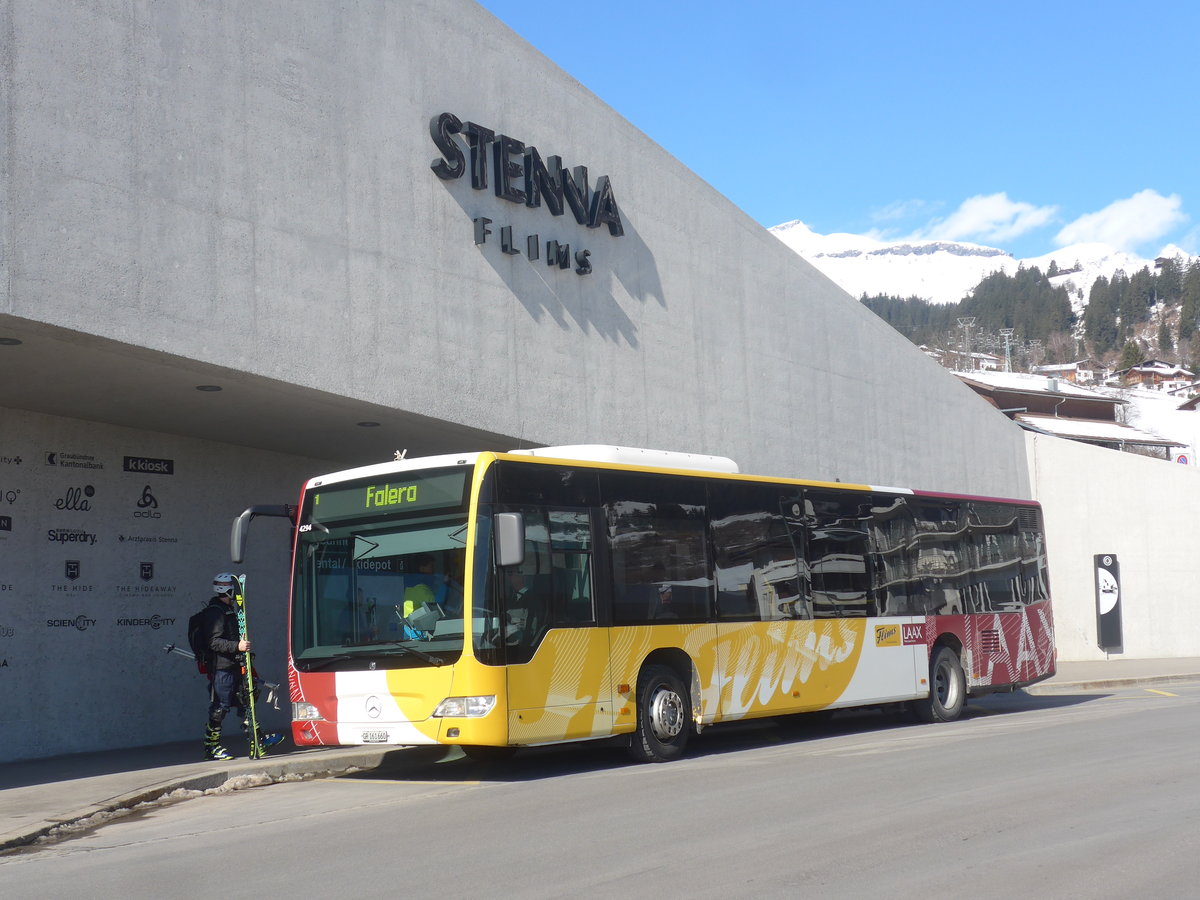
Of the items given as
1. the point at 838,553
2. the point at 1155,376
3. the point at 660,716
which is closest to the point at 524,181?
the point at 838,553

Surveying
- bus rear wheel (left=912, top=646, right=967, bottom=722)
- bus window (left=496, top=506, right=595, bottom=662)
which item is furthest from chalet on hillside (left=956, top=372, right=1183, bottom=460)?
bus window (left=496, top=506, right=595, bottom=662)

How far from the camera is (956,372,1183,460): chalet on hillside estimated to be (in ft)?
234

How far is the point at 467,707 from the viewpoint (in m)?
10.6

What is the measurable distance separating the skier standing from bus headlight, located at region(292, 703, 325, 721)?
151 cm

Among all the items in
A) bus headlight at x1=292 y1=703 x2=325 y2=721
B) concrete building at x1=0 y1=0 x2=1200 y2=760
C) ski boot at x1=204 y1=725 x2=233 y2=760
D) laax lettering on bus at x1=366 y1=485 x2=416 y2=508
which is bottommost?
ski boot at x1=204 y1=725 x2=233 y2=760

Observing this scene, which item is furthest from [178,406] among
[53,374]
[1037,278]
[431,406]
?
[1037,278]

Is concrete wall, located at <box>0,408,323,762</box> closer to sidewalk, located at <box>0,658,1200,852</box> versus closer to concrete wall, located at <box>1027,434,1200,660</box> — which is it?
sidewalk, located at <box>0,658,1200,852</box>

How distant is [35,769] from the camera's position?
12.9 meters

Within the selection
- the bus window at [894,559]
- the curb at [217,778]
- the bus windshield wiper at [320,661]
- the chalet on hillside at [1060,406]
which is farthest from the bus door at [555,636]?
the chalet on hillside at [1060,406]

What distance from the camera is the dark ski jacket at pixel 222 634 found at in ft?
42.7

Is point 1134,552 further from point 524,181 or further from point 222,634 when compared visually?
point 222,634

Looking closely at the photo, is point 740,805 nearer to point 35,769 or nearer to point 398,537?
point 398,537

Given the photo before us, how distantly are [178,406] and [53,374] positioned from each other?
189cm

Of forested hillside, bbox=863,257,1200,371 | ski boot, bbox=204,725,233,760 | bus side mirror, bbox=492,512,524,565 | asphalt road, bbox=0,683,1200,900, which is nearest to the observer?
asphalt road, bbox=0,683,1200,900
